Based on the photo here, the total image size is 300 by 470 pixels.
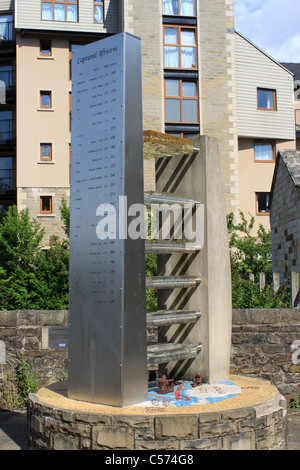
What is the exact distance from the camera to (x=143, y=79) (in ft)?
91.0

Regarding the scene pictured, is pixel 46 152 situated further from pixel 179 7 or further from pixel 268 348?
pixel 268 348

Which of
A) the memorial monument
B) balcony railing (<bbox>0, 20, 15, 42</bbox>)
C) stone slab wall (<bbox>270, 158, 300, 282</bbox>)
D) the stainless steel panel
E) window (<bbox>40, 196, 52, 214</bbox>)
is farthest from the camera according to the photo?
balcony railing (<bbox>0, 20, 15, 42</bbox>)

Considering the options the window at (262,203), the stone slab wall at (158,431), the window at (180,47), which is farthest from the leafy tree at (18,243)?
the stone slab wall at (158,431)

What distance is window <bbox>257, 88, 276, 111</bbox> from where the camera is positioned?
31359mm

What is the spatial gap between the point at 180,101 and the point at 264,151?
6.41 meters

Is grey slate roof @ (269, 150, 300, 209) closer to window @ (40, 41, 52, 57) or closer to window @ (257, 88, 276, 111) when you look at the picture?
window @ (257, 88, 276, 111)

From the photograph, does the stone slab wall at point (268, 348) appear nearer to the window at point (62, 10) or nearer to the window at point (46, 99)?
the window at point (46, 99)

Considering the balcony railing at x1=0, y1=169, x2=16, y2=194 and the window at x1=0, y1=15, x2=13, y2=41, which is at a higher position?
the window at x1=0, y1=15, x2=13, y2=41

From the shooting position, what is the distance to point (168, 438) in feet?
14.8

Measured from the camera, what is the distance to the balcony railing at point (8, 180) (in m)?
30.5

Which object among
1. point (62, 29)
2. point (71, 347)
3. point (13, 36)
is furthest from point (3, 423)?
point (13, 36)

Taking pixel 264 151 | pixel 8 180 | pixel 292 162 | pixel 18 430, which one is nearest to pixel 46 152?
pixel 8 180

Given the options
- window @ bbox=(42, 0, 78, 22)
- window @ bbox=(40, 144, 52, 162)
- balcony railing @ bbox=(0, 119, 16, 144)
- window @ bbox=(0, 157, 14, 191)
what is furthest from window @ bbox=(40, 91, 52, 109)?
window @ bbox=(0, 157, 14, 191)

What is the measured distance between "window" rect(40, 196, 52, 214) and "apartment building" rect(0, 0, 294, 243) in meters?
0.05
